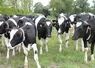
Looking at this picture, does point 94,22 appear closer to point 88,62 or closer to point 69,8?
point 88,62

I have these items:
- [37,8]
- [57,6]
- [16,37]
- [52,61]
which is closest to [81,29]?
[52,61]

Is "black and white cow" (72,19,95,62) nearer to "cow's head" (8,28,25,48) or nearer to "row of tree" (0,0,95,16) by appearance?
"cow's head" (8,28,25,48)

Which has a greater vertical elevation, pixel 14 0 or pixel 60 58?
pixel 14 0

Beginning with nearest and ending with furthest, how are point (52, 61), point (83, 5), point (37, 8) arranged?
point (52, 61), point (83, 5), point (37, 8)

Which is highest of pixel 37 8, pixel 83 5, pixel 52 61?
pixel 83 5

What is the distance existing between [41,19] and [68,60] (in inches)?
108

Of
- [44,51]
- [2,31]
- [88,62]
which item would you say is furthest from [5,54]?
[88,62]

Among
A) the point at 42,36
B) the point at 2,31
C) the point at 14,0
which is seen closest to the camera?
the point at 2,31

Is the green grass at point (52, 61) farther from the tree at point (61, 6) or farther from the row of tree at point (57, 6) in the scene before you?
the tree at point (61, 6)

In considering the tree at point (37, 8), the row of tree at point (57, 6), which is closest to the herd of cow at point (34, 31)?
the row of tree at point (57, 6)

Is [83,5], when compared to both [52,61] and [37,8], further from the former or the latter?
[52,61]

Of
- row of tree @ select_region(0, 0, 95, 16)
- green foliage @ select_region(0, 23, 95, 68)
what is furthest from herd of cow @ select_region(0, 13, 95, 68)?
row of tree @ select_region(0, 0, 95, 16)

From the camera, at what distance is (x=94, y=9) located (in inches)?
1946

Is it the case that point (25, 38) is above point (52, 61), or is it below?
above
